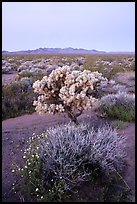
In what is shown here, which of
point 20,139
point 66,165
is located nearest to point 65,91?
point 20,139

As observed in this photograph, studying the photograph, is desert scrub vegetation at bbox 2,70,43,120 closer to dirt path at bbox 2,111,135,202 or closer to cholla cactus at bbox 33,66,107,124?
dirt path at bbox 2,111,135,202

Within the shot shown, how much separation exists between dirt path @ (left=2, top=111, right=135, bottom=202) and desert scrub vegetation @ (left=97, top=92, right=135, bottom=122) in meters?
Result: 0.37

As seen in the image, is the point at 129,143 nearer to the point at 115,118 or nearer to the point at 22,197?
the point at 115,118

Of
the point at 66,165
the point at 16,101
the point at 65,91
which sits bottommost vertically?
the point at 66,165

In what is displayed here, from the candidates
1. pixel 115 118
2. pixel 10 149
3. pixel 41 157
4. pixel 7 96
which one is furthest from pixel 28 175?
pixel 7 96

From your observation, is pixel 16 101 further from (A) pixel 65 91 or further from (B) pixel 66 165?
(B) pixel 66 165

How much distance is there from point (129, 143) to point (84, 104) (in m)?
1.43

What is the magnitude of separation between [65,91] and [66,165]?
265 cm

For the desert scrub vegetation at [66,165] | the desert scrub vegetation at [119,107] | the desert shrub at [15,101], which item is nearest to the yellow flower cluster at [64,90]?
the desert scrub vegetation at [119,107]

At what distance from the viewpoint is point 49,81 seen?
23.3 ft

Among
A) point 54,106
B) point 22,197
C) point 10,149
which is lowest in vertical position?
point 22,197

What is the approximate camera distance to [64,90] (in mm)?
6840

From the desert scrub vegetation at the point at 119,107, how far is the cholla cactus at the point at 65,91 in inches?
52.9

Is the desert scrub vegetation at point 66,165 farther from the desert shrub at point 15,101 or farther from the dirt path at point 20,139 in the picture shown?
the desert shrub at point 15,101
